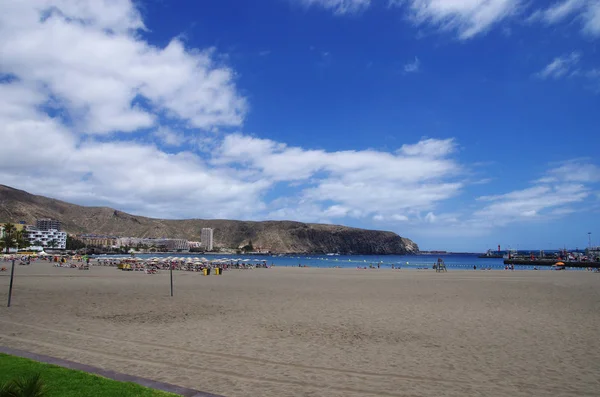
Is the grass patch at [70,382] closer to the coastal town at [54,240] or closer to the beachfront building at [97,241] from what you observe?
the coastal town at [54,240]

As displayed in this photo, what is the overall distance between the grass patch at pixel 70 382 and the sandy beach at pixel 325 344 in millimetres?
1341

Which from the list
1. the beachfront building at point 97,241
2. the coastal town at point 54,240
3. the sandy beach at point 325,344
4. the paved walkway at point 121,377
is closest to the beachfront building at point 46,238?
the coastal town at point 54,240

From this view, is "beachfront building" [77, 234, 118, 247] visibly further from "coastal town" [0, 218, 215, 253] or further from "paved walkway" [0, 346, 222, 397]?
"paved walkway" [0, 346, 222, 397]

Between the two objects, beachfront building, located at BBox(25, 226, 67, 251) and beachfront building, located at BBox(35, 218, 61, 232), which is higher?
beachfront building, located at BBox(35, 218, 61, 232)

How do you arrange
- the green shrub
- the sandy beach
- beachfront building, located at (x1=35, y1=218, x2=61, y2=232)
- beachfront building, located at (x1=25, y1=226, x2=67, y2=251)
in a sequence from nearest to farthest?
the green shrub → the sandy beach → beachfront building, located at (x1=25, y1=226, x2=67, y2=251) → beachfront building, located at (x1=35, y1=218, x2=61, y2=232)

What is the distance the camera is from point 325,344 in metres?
9.87

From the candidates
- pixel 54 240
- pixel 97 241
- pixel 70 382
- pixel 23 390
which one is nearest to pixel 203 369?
pixel 70 382

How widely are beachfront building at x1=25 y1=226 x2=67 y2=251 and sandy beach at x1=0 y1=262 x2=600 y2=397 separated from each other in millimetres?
147204

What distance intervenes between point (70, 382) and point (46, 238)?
550 feet

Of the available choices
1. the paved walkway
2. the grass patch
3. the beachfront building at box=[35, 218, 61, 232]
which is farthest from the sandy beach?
the beachfront building at box=[35, 218, 61, 232]

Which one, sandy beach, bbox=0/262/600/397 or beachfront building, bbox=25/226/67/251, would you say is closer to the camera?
sandy beach, bbox=0/262/600/397

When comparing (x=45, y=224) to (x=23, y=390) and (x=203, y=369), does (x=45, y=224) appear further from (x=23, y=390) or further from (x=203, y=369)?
(x=23, y=390)

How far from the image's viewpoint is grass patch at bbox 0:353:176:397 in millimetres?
5020

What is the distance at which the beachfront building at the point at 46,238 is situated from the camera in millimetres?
141337
